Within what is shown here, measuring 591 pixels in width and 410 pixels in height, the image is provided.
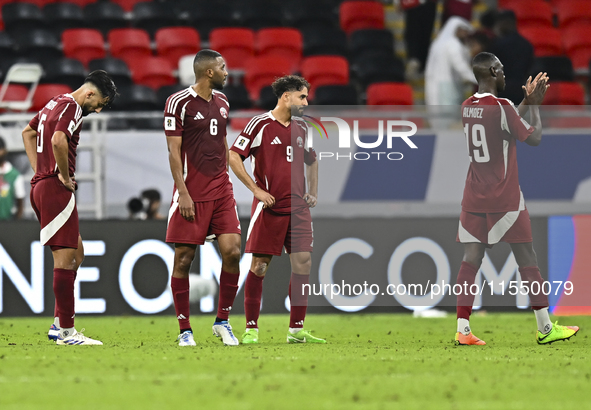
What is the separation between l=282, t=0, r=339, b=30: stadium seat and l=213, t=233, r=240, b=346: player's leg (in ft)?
29.0

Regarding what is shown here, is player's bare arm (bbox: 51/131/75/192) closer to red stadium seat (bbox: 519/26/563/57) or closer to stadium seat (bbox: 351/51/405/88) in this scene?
stadium seat (bbox: 351/51/405/88)

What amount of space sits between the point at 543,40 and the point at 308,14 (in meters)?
3.87

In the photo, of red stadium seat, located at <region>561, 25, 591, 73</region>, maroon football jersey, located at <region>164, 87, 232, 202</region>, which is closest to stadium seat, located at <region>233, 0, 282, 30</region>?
red stadium seat, located at <region>561, 25, 591, 73</region>

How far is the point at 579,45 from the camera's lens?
14.3m

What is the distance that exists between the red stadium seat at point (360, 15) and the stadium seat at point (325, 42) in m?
0.52

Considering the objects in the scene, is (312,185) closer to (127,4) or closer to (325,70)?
(325,70)

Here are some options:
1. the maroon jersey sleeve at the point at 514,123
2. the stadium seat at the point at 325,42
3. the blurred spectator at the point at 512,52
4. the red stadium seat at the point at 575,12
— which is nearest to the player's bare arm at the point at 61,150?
the maroon jersey sleeve at the point at 514,123

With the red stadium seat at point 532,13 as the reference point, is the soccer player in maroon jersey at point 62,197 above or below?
below

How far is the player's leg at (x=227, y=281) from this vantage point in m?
6.20

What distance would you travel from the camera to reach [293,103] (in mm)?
6660

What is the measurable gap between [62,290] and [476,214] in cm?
301

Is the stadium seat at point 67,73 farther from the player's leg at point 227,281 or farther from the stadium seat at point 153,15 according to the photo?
the player's leg at point 227,281

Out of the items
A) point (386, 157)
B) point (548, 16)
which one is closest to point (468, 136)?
point (386, 157)

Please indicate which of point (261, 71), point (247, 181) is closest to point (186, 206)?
point (247, 181)
